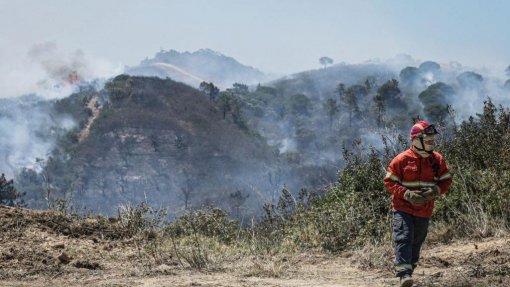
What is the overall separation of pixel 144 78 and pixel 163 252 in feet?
283

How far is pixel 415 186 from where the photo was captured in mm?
5254

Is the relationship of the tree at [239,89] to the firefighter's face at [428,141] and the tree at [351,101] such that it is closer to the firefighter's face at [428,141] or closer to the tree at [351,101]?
the tree at [351,101]

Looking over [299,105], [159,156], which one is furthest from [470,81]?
[159,156]

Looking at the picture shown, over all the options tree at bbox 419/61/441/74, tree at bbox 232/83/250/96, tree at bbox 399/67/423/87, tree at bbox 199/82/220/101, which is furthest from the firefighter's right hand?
tree at bbox 419/61/441/74

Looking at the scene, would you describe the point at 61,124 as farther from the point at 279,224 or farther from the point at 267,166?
the point at 279,224

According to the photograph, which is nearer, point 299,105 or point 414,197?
point 414,197

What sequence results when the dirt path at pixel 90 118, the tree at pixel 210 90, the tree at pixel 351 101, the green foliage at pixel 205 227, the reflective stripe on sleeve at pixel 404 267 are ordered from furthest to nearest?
1. the tree at pixel 210 90
2. the tree at pixel 351 101
3. the dirt path at pixel 90 118
4. the green foliage at pixel 205 227
5. the reflective stripe on sleeve at pixel 404 267

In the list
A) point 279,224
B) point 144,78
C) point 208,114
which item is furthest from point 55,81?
point 279,224

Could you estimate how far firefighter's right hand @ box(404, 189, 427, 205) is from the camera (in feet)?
16.8

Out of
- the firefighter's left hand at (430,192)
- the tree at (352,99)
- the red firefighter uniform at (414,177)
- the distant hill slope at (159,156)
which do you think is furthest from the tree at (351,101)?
the firefighter's left hand at (430,192)

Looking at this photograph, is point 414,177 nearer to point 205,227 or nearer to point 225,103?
point 205,227

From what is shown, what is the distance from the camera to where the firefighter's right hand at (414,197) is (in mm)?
5105

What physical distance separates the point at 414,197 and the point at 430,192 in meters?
0.17

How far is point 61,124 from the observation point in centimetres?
8469
